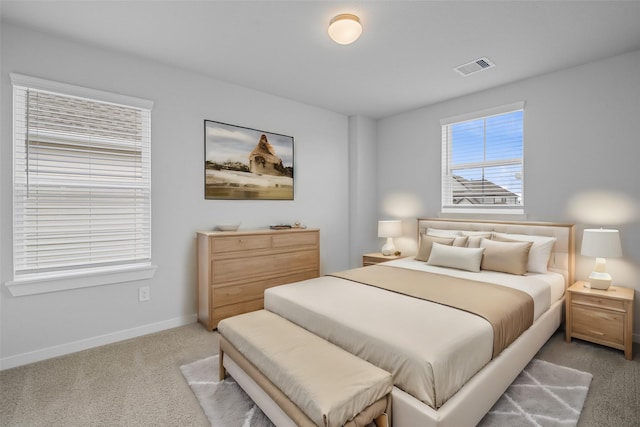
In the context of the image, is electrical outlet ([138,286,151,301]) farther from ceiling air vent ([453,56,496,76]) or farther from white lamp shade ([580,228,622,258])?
white lamp shade ([580,228,622,258])

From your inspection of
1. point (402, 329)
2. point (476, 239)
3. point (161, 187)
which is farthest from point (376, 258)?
point (161, 187)

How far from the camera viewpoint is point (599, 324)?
273 cm

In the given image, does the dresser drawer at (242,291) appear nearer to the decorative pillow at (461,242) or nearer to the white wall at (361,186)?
the white wall at (361,186)

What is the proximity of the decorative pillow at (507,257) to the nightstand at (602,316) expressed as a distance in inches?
17.5

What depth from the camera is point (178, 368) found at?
96.4 inches

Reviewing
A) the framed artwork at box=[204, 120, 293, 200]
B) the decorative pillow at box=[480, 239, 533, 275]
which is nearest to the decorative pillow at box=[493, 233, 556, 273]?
the decorative pillow at box=[480, 239, 533, 275]

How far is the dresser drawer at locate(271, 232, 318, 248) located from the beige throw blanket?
907mm

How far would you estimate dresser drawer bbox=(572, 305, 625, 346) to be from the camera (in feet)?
8.66

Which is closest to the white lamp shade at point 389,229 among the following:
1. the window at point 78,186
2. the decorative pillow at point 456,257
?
the decorative pillow at point 456,257

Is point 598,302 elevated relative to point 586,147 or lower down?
lower down

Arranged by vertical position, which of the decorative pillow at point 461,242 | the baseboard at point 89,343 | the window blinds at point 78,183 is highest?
→ the window blinds at point 78,183

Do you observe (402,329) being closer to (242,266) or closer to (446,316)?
(446,316)

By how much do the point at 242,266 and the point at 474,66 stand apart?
125 inches

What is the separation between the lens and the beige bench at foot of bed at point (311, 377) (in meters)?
1.35
